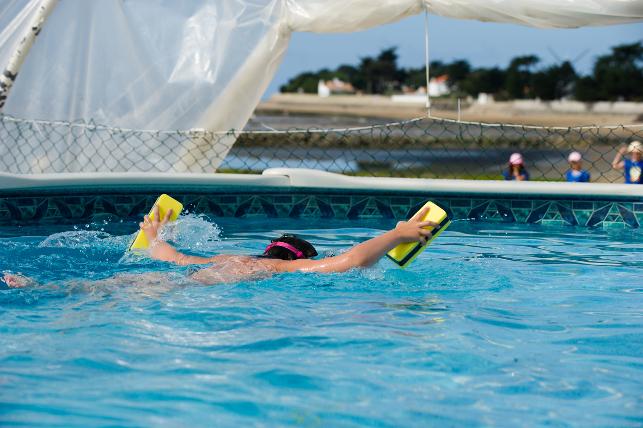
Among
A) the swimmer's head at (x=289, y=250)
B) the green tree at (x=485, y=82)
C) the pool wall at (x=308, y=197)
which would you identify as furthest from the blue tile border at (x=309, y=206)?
the green tree at (x=485, y=82)

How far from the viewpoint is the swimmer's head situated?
5074mm

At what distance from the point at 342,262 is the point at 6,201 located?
343cm

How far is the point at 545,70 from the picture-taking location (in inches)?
2251

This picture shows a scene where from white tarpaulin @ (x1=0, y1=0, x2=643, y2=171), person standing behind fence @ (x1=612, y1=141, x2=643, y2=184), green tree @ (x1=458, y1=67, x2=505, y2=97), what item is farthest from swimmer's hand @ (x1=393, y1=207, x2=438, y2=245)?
green tree @ (x1=458, y1=67, x2=505, y2=97)

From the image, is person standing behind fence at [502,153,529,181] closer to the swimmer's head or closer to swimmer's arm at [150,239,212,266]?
the swimmer's head

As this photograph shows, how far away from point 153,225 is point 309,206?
2.43 m

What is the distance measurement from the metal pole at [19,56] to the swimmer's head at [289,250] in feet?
11.8

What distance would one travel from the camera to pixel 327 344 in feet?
13.0

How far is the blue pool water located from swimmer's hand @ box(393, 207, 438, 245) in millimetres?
283

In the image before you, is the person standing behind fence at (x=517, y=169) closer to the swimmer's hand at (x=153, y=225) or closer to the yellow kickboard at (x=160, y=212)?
the yellow kickboard at (x=160, y=212)

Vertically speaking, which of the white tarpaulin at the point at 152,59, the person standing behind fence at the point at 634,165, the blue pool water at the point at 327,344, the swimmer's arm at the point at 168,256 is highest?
the white tarpaulin at the point at 152,59

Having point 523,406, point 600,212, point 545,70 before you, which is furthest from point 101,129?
point 545,70

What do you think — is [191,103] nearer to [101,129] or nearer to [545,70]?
[101,129]

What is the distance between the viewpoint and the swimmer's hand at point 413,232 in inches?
191
